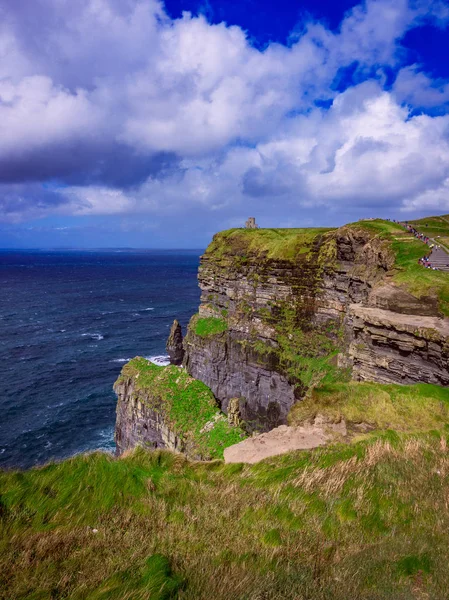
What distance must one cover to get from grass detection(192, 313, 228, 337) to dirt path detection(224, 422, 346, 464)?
2708 centimetres

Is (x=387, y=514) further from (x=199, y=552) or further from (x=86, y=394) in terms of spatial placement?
(x=86, y=394)

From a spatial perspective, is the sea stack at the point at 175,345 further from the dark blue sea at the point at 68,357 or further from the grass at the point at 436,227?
the grass at the point at 436,227

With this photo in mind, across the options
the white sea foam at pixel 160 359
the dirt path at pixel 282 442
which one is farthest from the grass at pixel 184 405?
the white sea foam at pixel 160 359

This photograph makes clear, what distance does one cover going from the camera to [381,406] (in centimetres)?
1306

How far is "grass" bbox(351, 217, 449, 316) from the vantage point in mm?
17750

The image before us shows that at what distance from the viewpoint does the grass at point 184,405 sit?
24391 millimetres

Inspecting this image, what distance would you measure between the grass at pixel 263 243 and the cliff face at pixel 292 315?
13cm

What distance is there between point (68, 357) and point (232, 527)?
56.9 m

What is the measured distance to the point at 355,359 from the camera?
19.0 meters

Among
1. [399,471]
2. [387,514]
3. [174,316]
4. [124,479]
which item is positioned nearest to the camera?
[387,514]

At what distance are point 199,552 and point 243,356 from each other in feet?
100

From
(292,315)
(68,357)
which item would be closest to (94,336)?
(68,357)

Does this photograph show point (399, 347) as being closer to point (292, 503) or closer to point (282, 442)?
point (282, 442)

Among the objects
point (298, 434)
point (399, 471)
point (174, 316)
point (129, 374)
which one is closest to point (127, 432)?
point (129, 374)
